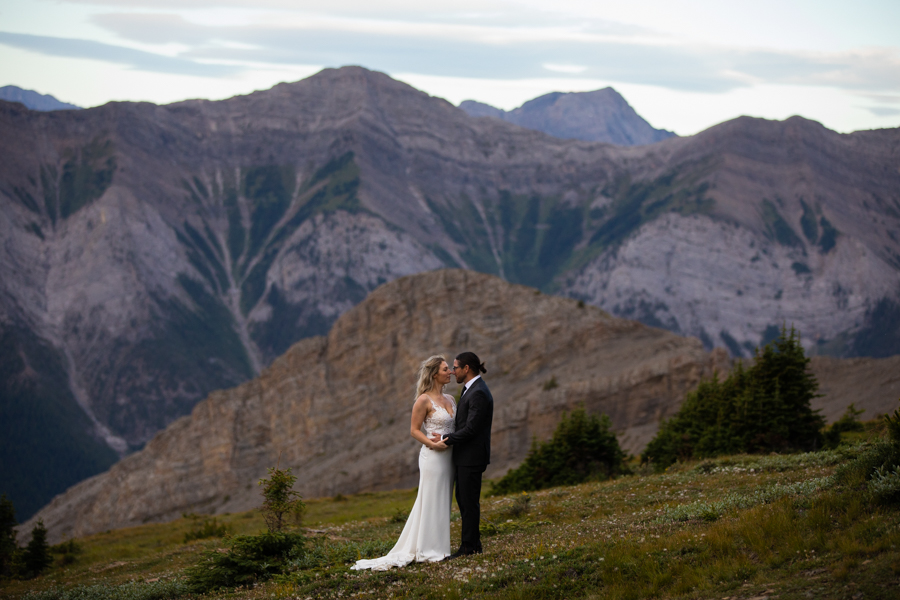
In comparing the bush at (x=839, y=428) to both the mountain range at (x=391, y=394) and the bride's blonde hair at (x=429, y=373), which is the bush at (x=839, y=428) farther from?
the mountain range at (x=391, y=394)

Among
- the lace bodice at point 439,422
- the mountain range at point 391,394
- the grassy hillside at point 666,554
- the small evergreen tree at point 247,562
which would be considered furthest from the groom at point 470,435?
the mountain range at point 391,394

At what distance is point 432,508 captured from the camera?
42.4ft

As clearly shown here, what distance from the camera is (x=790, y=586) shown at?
9430 millimetres

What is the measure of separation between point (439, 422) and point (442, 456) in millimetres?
577

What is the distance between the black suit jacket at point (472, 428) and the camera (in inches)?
499

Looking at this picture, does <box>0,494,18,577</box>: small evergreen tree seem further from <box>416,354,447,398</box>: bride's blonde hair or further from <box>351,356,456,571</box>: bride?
<box>416,354,447,398</box>: bride's blonde hair

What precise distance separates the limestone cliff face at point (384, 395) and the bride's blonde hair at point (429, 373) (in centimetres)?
5279

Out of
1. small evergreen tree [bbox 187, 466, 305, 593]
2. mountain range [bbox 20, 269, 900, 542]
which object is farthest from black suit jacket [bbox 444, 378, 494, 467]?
mountain range [bbox 20, 269, 900, 542]

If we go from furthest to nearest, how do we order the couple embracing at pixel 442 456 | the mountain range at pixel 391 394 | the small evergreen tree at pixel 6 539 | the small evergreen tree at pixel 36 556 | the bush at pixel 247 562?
1. the mountain range at pixel 391 394
2. the small evergreen tree at pixel 6 539
3. the small evergreen tree at pixel 36 556
4. the bush at pixel 247 562
5. the couple embracing at pixel 442 456

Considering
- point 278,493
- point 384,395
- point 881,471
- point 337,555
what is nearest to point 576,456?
point 278,493

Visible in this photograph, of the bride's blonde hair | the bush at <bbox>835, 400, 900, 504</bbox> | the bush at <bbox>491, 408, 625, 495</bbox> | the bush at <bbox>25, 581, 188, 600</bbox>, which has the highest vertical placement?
the bride's blonde hair

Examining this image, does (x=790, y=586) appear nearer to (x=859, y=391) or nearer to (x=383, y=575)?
(x=383, y=575)

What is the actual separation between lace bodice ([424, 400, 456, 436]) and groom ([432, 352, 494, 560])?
0.12m

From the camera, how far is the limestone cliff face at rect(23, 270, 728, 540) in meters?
67.2
